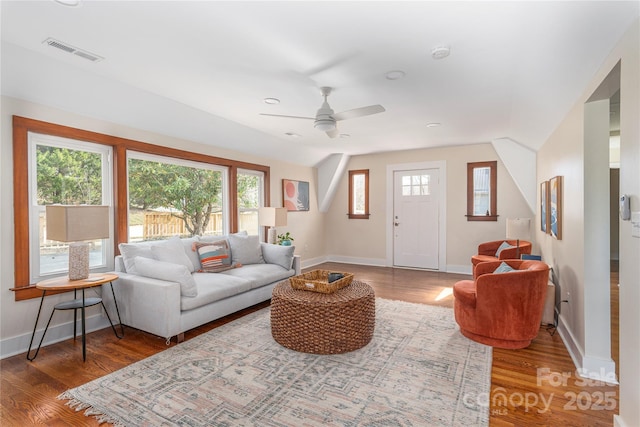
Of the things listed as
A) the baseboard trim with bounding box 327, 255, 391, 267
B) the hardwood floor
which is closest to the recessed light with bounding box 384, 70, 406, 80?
the hardwood floor

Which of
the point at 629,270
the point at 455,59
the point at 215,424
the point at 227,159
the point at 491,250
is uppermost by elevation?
the point at 455,59

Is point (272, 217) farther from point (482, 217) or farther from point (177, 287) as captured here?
point (482, 217)

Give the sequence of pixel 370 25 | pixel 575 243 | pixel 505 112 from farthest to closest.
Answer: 1. pixel 505 112
2. pixel 575 243
3. pixel 370 25

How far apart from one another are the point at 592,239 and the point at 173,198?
4.56m

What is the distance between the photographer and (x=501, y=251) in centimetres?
452

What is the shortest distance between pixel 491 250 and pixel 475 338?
2.49 m

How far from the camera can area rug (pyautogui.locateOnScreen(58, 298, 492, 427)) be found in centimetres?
192

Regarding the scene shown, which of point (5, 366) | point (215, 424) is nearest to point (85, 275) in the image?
point (5, 366)

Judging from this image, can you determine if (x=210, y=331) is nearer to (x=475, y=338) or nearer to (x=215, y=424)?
(x=215, y=424)

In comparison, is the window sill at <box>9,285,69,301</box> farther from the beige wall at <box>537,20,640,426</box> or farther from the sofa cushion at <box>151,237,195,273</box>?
the beige wall at <box>537,20,640,426</box>

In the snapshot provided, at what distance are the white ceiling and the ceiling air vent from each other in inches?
2.3

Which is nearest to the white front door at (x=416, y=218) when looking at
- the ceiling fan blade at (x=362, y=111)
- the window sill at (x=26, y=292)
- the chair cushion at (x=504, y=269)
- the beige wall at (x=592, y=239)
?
the beige wall at (x=592, y=239)

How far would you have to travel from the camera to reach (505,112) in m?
3.86

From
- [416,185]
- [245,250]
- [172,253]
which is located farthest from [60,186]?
[416,185]
